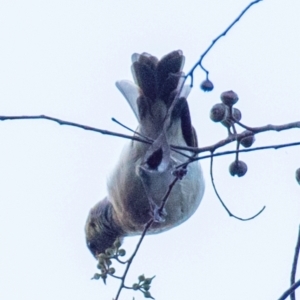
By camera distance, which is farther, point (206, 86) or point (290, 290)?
point (206, 86)

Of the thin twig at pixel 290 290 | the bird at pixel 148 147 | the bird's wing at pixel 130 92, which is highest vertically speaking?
the bird's wing at pixel 130 92

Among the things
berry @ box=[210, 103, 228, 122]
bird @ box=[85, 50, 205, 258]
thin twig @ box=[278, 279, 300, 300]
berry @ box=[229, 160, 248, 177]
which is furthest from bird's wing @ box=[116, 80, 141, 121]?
thin twig @ box=[278, 279, 300, 300]

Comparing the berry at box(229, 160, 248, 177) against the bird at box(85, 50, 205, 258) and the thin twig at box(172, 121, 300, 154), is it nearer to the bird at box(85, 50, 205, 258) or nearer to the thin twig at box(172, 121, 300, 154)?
the thin twig at box(172, 121, 300, 154)

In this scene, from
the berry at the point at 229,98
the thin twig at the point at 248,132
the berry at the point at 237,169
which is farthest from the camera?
the berry at the point at 237,169

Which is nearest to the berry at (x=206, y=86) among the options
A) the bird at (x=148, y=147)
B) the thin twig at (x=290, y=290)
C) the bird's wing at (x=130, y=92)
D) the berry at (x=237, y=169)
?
the berry at (x=237, y=169)

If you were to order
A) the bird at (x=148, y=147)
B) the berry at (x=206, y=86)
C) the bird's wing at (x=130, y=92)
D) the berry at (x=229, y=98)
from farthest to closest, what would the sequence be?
the bird's wing at (x=130, y=92) → the bird at (x=148, y=147) → the berry at (x=206, y=86) → the berry at (x=229, y=98)

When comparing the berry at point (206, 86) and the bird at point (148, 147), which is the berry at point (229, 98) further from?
the bird at point (148, 147)

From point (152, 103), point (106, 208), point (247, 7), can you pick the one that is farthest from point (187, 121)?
point (247, 7)

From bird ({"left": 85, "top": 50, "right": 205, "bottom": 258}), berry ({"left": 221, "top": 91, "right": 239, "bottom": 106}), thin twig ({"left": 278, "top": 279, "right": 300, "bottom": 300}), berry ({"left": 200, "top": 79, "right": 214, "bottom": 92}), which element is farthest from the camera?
bird ({"left": 85, "top": 50, "right": 205, "bottom": 258})

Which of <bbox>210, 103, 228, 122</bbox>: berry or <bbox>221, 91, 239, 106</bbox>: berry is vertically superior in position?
<bbox>221, 91, 239, 106</bbox>: berry

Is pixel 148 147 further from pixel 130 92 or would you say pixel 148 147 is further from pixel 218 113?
pixel 218 113

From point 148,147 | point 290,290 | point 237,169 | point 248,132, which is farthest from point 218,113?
point 148,147

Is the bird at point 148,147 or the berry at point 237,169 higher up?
the bird at point 148,147

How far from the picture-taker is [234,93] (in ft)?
10.8
